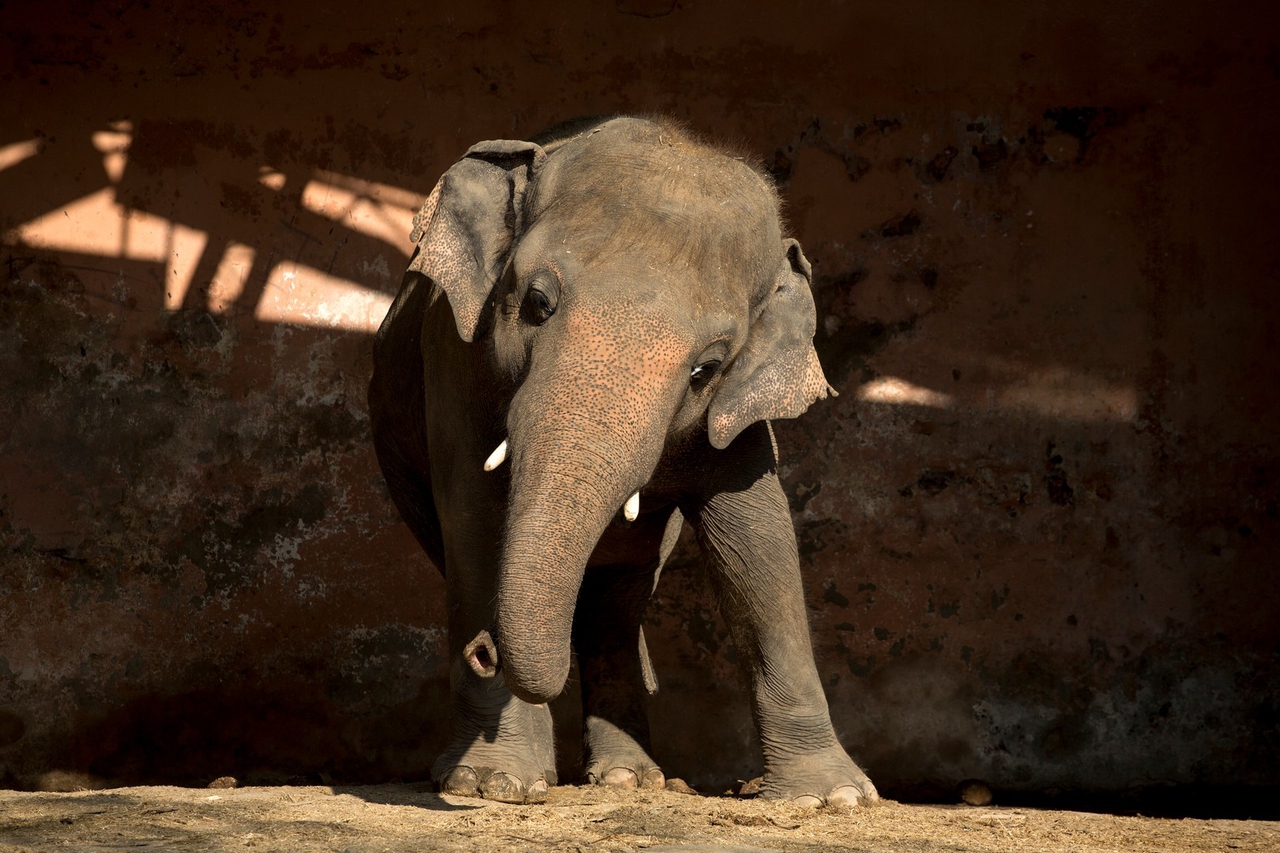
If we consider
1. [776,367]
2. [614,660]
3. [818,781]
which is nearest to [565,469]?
Result: [776,367]

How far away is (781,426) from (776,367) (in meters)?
2.42

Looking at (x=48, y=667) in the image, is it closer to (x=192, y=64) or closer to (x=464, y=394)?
(x=192, y=64)

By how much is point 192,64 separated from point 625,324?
374 centimetres

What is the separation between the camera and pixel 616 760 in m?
4.80

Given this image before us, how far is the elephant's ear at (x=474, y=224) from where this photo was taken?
3989mm

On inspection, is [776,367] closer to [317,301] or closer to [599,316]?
[599,316]

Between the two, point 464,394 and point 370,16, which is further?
point 370,16

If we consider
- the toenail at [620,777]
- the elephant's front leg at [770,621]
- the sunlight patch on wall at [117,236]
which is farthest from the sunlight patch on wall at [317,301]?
the elephant's front leg at [770,621]

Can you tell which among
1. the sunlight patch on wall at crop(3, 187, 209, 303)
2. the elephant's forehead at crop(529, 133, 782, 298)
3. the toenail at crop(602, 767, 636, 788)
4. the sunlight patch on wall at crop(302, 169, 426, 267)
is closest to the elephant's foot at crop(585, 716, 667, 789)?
the toenail at crop(602, 767, 636, 788)

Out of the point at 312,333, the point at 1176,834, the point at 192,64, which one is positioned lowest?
the point at 1176,834

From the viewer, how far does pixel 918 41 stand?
642cm

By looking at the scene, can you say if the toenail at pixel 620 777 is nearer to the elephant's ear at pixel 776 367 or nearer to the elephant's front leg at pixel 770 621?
the elephant's front leg at pixel 770 621

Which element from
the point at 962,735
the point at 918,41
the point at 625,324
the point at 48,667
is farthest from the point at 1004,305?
the point at 48,667

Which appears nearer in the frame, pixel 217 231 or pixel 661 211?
pixel 661 211
